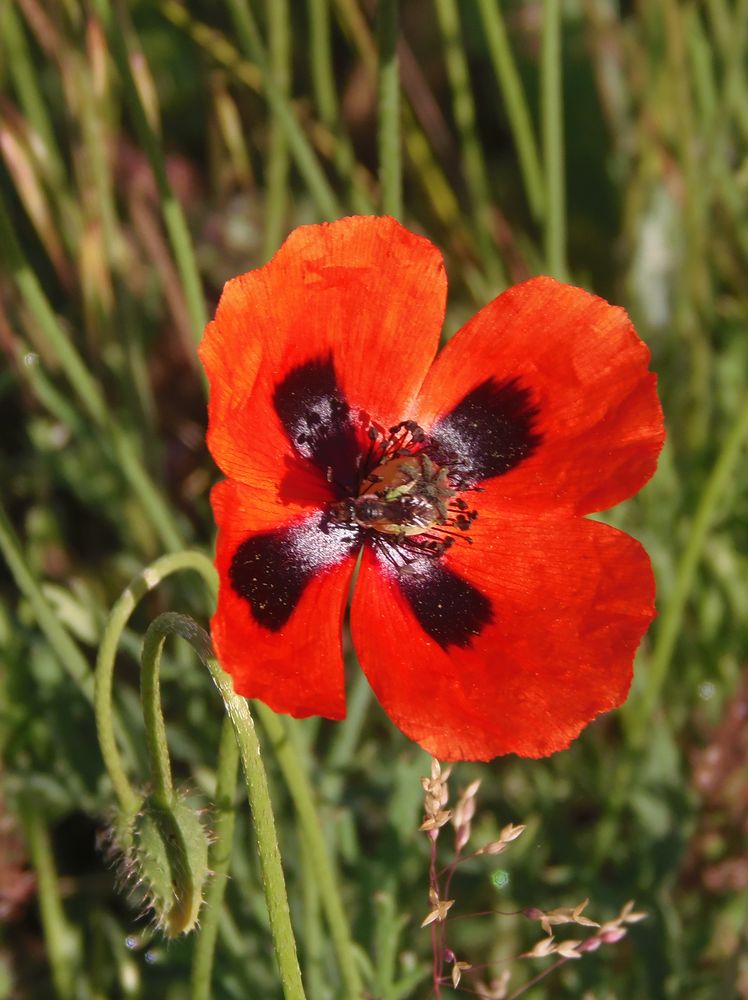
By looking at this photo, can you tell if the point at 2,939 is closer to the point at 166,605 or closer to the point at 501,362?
A: the point at 166,605

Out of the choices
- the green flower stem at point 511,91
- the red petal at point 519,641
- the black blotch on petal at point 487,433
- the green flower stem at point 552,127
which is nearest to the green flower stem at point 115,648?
the red petal at point 519,641

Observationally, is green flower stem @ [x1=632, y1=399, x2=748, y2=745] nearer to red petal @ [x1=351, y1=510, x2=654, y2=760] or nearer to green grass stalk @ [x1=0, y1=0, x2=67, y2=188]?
red petal @ [x1=351, y1=510, x2=654, y2=760]

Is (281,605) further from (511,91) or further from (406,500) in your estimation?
(511,91)

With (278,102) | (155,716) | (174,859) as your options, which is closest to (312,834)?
(174,859)

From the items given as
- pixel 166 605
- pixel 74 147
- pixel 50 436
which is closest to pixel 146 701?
pixel 166 605

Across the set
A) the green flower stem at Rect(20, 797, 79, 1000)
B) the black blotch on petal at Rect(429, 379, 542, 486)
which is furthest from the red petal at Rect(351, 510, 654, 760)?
the green flower stem at Rect(20, 797, 79, 1000)
